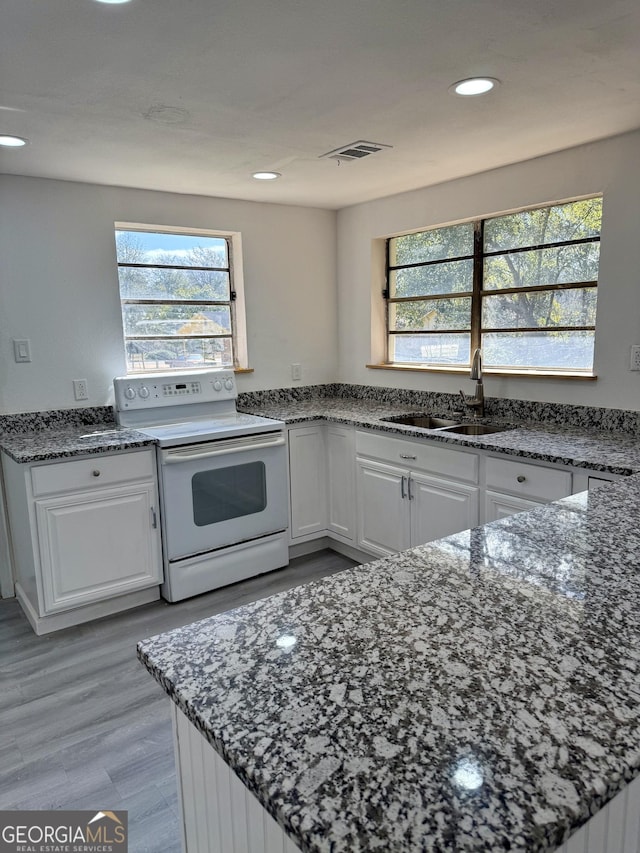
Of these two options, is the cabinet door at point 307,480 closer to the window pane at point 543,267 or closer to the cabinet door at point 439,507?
the cabinet door at point 439,507

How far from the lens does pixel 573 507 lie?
1.60 metres

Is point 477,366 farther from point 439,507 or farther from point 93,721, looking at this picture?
point 93,721

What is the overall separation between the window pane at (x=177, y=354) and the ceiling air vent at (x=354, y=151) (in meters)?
1.42

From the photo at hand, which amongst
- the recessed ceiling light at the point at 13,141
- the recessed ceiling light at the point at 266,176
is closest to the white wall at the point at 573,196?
the recessed ceiling light at the point at 266,176

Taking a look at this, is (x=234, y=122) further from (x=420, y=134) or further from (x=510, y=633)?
(x=510, y=633)

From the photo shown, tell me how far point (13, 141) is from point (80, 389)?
1281 mm

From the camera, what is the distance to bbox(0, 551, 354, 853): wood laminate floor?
5.77 ft

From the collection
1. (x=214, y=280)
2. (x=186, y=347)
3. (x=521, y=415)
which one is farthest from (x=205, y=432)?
(x=521, y=415)

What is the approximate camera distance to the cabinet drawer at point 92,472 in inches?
103

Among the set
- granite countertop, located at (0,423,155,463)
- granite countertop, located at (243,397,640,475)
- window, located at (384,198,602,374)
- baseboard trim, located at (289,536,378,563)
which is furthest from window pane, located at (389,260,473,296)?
granite countertop, located at (0,423,155,463)

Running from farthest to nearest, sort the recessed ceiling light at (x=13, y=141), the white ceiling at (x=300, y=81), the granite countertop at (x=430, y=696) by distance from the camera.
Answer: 1. the recessed ceiling light at (x=13, y=141)
2. the white ceiling at (x=300, y=81)
3. the granite countertop at (x=430, y=696)

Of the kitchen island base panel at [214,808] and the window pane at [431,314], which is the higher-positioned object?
the window pane at [431,314]

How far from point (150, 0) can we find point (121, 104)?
0.73 metres

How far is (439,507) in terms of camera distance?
9.50 feet
